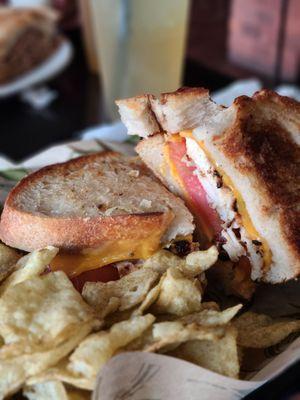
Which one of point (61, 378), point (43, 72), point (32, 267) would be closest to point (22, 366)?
point (61, 378)

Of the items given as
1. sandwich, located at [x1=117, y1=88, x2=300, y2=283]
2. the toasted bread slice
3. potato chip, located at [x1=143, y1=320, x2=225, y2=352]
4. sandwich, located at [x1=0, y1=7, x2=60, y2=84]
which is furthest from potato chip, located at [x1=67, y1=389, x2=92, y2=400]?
sandwich, located at [x1=0, y1=7, x2=60, y2=84]

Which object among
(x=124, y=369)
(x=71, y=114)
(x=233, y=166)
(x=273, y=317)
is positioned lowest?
(x=71, y=114)

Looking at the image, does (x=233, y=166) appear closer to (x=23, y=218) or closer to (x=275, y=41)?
(x=23, y=218)

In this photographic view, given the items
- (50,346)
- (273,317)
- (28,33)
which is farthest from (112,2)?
(50,346)

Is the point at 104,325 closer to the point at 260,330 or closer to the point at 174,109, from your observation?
the point at 260,330

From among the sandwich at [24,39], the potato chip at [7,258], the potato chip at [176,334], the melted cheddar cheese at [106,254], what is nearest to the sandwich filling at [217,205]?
the melted cheddar cheese at [106,254]
